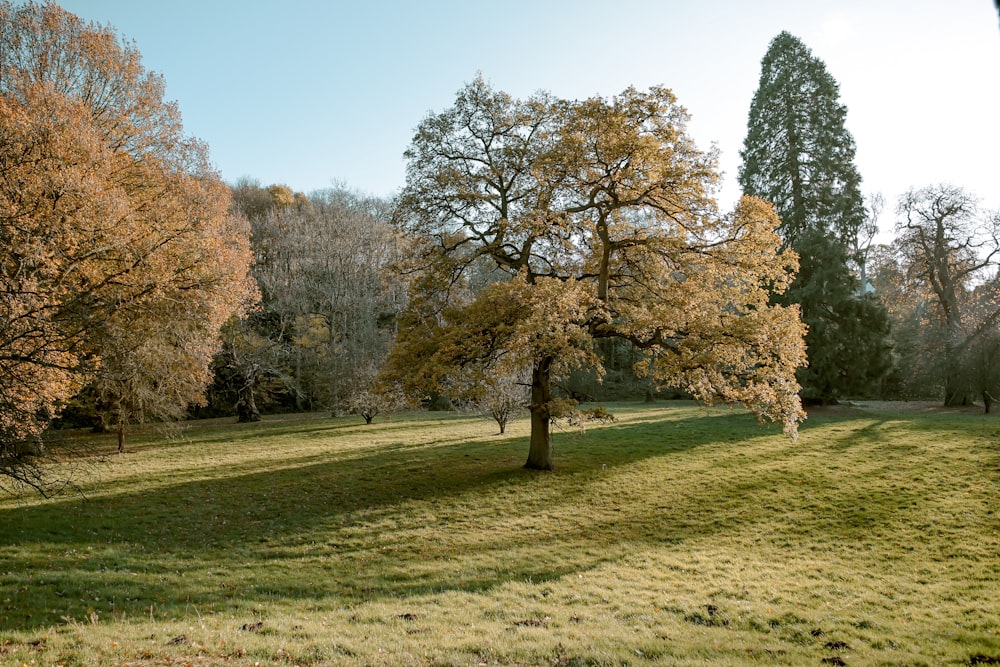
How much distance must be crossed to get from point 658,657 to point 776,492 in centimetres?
1046

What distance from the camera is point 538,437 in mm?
17984

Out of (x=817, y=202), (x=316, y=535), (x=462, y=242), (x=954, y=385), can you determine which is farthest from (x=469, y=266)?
(x=954, y=385)

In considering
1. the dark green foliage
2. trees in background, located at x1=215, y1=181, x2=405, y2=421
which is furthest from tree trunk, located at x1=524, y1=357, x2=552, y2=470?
the dark green foliage

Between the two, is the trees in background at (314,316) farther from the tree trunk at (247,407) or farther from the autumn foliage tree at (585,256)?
the autumn foliage tree at (585,256)

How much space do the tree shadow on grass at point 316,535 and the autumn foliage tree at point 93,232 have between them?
243 cm

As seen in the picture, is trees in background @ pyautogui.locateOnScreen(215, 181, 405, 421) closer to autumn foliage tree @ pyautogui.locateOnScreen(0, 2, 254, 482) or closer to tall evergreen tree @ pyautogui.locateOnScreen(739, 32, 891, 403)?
autumn foliage tree @ pyautogui.locateOnScreen(0, 2, 254, 482)

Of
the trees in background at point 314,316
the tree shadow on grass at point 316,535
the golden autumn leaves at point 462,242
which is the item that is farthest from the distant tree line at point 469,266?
the trees in background at point 314,316

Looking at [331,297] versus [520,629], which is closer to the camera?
[520,629]

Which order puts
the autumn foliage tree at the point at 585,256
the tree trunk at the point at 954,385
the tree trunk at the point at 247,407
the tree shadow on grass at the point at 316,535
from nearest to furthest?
the tree shadow on grass at the point at 316,535, the autumn foliage tree at the point at 585,256, the tree trunk at the point at 954,385, the tree trunk at the point at 247,407

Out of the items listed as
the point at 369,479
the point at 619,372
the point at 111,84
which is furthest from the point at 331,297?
the point at 619,372

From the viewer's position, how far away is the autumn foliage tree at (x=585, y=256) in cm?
1425

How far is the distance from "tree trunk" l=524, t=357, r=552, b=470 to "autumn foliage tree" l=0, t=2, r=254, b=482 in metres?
10.2

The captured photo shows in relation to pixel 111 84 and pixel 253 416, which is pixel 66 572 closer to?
pixel 111 84

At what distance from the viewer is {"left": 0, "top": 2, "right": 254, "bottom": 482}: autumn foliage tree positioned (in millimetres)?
10539
